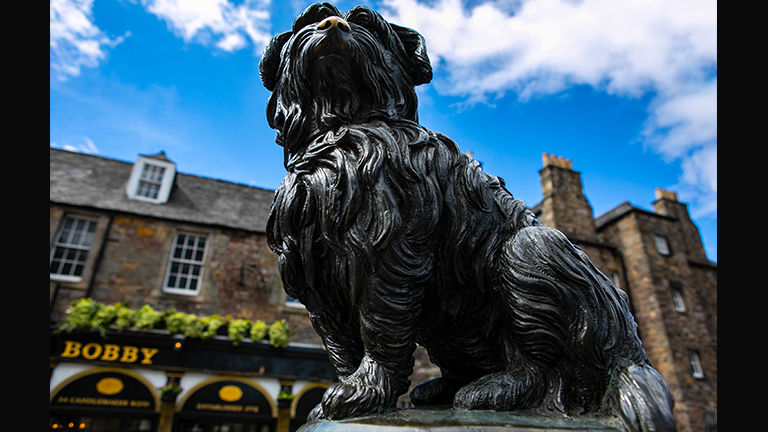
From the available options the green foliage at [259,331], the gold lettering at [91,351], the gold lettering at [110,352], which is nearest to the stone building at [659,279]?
the green foliage at [259,331]

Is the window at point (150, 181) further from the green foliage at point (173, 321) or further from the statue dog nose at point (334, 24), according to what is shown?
the statue dog nose at point (334, 24)

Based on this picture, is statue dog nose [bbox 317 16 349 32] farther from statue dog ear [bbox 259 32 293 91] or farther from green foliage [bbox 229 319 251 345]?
green foliage [bbox 229 319 251 345]

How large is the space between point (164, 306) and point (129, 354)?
61.8 inches

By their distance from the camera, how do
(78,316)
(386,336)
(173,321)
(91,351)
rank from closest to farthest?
(386,336) → (78,316) → (91,351) → (173,321)

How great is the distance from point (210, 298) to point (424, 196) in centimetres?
1156

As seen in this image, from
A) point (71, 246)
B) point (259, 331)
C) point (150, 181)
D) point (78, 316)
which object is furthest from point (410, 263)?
point (150, 181)

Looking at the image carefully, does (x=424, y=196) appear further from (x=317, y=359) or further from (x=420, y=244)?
(x=317, y=359)

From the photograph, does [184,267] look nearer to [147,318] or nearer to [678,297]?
[147,318]

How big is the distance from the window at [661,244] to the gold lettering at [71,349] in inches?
793

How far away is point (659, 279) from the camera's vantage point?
17.7m

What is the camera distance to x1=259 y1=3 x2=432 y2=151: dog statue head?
6.35 feet

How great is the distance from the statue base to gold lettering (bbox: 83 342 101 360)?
10671mm

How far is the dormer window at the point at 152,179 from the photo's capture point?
1360cm

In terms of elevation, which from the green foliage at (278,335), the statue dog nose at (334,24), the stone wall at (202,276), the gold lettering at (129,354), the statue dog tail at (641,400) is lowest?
the statue dog tail at (641,400)
